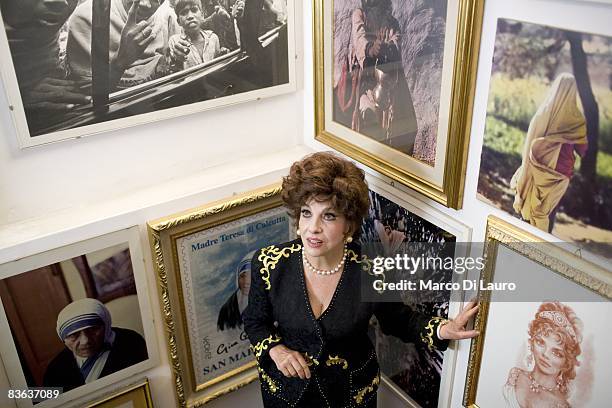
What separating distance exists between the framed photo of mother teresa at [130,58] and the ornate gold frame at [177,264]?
0.82ft

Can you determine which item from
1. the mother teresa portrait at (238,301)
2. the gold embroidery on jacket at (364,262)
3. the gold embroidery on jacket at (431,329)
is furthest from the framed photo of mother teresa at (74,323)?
the gold embroidery on jacket at (431,329)

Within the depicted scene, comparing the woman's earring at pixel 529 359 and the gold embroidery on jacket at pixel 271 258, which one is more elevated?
the gold embroidery on jacket at pixel 271 258

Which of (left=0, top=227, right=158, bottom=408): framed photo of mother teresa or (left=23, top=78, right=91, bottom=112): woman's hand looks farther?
(left=0, top=227, right=158, bottom=408): framed photo of mother teresa

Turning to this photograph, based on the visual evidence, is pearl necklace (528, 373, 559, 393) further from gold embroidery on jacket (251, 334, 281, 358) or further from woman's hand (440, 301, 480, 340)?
gold embroidery on jacket (251, 334, 281, 358)

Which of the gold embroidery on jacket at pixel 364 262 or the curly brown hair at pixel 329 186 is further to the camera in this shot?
Result: the gold embroidery on jacket at pixel 364 262

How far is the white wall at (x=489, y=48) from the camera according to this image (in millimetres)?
946

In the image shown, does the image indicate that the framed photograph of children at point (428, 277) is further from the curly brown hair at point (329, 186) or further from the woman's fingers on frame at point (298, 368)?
the woman's fingers on frame at point (298, 368)

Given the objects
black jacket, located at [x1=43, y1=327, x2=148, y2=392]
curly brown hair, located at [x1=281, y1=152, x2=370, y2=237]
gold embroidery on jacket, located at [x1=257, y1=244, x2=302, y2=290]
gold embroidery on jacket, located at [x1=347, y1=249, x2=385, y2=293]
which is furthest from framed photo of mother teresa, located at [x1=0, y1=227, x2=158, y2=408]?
gold embroidery on jacket, located at [x1=347, y1=249, x2=385, y2=293]

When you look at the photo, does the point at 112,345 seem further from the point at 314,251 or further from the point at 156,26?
the point at 156,26

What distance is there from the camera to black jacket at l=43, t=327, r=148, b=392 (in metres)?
1.50

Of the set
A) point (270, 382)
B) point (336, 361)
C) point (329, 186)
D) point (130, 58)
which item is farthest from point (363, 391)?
point (130, 58)

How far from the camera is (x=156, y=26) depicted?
54.0 inches

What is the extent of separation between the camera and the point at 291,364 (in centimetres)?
143

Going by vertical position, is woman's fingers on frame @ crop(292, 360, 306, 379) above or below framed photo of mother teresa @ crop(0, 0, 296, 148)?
below
